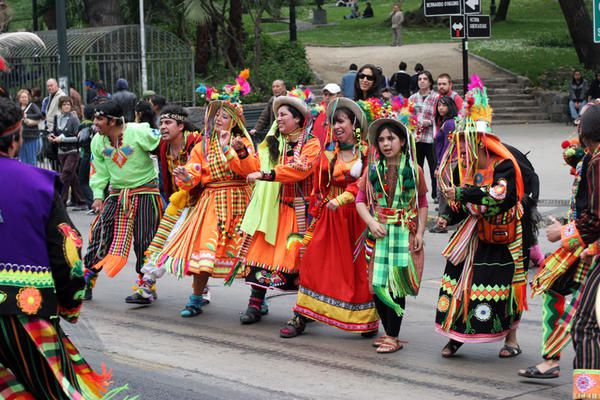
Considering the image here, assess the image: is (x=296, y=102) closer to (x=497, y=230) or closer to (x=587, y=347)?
(x=497, y=230)

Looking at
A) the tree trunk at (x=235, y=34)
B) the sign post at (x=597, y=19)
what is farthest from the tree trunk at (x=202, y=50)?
the sign post at (x=597, y=19)

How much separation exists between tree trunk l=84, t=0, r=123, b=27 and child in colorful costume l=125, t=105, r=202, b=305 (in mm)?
21705

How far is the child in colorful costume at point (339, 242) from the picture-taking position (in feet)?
25.5

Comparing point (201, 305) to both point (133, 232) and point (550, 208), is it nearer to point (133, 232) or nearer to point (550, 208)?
point (133, 232)

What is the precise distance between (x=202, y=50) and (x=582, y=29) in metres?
11.3

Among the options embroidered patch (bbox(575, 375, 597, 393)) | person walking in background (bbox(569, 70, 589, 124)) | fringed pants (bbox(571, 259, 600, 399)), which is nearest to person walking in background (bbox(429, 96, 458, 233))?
Result: fringed pants (bbox(571, 259, 600, 399))

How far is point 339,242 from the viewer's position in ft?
25.8

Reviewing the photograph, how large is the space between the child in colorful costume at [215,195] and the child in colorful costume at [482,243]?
2.10m

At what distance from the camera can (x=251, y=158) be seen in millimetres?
8469

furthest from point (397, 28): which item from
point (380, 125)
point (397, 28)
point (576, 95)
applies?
point (380, 125)

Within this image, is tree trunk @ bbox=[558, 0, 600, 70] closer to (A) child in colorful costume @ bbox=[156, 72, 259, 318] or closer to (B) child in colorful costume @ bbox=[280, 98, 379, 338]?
(A) child in colorful costume @ bbox=[156, 72, 259, 318]

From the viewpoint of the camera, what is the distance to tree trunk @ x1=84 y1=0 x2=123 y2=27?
1180 inches

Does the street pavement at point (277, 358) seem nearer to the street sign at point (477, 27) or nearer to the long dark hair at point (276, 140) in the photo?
the long dark hair at point (276, 140)

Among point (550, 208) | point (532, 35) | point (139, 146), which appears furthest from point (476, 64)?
point (139, 146)
